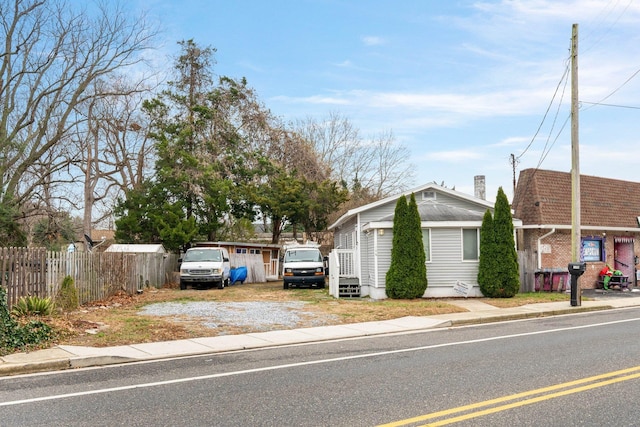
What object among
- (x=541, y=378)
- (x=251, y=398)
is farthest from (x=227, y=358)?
(x=541, y=378)

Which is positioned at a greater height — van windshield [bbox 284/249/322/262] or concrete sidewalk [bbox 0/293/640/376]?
van windshield [bbox 284/249/322/262]

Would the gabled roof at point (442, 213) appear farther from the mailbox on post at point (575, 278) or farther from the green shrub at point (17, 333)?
the green shrub at point (17, 333)

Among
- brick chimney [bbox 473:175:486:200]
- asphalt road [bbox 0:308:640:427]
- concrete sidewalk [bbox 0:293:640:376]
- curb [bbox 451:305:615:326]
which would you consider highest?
brick chimney [bbox 473:175:486:200]

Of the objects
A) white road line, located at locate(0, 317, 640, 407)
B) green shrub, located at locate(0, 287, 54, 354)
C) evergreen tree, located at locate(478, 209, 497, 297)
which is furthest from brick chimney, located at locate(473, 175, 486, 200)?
green shrub, located at locate(0, 287, 54, 354)

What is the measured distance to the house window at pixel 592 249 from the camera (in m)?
25.5

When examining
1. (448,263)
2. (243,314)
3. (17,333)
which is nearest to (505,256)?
(448,263)

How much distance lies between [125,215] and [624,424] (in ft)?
110

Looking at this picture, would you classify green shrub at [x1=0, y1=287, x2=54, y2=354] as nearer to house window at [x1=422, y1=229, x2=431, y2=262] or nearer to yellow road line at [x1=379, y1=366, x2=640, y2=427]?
yellow road line at [x1=379, y1=366, x2=640, y2=427]

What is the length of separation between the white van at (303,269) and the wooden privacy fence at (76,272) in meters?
6.20

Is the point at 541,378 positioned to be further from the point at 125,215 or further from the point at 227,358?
the point at 125,215

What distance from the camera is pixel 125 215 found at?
35.8 m

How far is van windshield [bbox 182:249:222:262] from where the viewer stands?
27.3 meters

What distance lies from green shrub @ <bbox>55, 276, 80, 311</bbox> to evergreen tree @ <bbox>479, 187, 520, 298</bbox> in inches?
524

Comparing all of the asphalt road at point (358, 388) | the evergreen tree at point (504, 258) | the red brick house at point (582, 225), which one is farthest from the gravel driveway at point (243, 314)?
the red brick house at point (582, 225)
